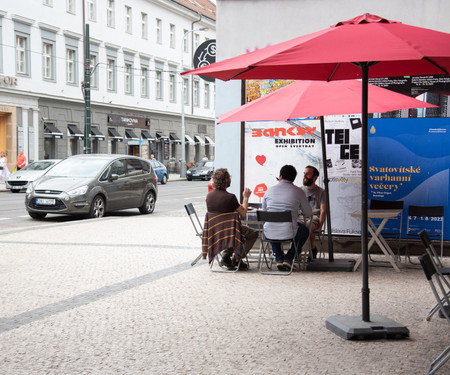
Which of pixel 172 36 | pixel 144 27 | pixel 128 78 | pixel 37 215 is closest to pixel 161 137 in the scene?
pixel 128 78

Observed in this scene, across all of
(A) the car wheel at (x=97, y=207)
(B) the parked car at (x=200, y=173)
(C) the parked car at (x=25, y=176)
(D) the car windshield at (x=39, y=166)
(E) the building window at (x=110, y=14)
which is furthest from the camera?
(B) the parked car at (x=200, y=173)

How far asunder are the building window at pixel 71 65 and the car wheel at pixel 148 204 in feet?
83.2

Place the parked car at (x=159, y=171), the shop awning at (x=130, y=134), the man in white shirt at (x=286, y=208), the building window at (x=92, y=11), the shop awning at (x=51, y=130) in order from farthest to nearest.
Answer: the shop awning at (x=130, y=134) → the building window at (x=92, y=11) → the shop awning at (x=51, y=130) → the parked car at (x=159, y=171) → the man in white shirt at (x=286, y=208)

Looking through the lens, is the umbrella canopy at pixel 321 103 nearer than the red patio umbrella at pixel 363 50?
No

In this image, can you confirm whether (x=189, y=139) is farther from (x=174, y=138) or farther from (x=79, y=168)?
(x=79, y=168)

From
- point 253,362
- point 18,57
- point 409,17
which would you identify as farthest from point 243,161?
point 18,57

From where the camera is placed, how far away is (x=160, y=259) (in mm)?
11078

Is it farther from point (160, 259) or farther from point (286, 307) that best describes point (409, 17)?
point (286, 307)

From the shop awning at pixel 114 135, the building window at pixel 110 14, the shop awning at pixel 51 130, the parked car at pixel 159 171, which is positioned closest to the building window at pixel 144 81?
the shop awning at pixel 114 135

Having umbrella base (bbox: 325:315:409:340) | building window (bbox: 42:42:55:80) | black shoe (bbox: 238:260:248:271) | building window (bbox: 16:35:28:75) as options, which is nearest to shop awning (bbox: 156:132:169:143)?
building window (bbox: 42:42:55:80)

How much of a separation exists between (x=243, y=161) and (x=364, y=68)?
5.61 meters

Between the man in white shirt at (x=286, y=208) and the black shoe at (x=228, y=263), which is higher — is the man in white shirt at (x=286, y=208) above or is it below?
above

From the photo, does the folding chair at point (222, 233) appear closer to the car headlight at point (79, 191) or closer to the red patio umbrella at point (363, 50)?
the red patio umbrella at point (363, 50)

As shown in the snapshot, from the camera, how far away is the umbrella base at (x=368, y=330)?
241 inches
